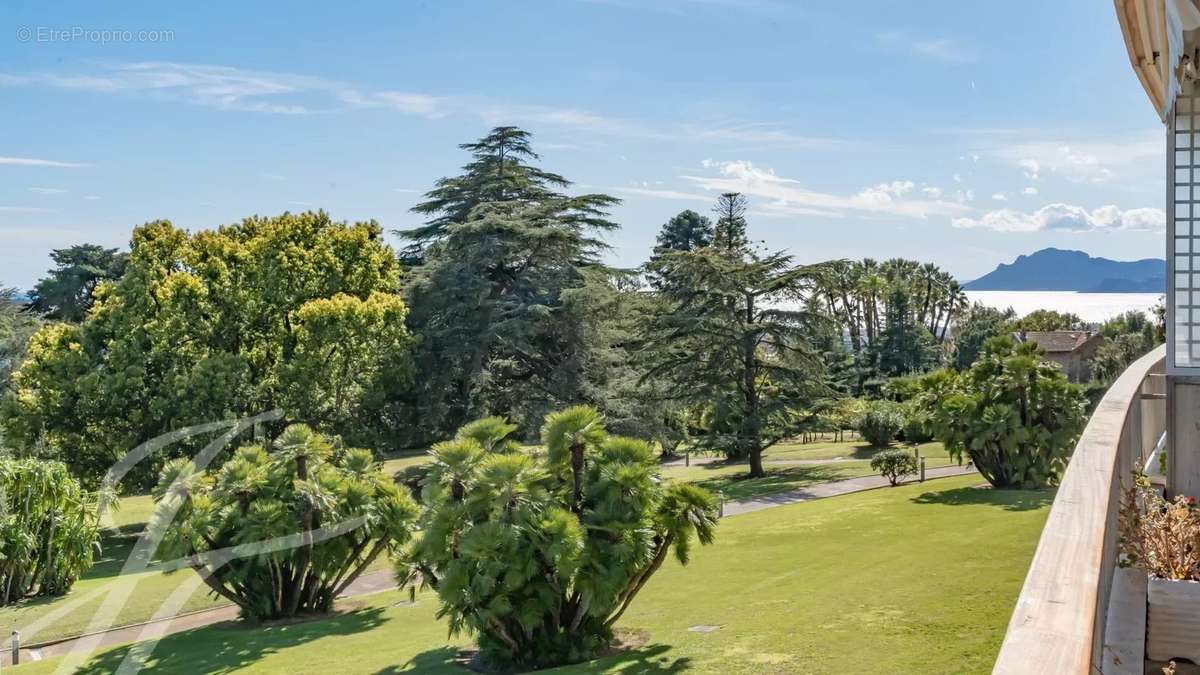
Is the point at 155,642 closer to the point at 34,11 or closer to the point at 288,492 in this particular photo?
the point at 288,492

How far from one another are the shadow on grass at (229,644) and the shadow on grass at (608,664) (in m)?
2.35

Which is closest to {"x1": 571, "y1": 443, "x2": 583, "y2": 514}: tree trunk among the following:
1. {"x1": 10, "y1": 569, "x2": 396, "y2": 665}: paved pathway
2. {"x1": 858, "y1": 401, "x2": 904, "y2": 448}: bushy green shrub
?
{"x1": 10, "y1": 569, "x2": 396, "y2": 665}: paved pathway

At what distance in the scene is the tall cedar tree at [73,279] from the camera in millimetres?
43375

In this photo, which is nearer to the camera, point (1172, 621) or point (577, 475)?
point (1172, 621)

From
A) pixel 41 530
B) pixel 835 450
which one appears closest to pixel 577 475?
pixel 41 530

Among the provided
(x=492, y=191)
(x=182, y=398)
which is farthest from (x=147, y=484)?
(x=492, y=191)

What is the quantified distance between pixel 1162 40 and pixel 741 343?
24.2m

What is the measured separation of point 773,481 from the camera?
25859 mm

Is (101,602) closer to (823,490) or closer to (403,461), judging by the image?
(403,461)

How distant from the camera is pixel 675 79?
74.1 ft

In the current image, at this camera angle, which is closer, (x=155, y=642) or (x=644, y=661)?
(x=644, y=661)

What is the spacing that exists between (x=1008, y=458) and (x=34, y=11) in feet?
71.0

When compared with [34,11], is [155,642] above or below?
below

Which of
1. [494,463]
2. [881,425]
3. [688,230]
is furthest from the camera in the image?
[688,230]
